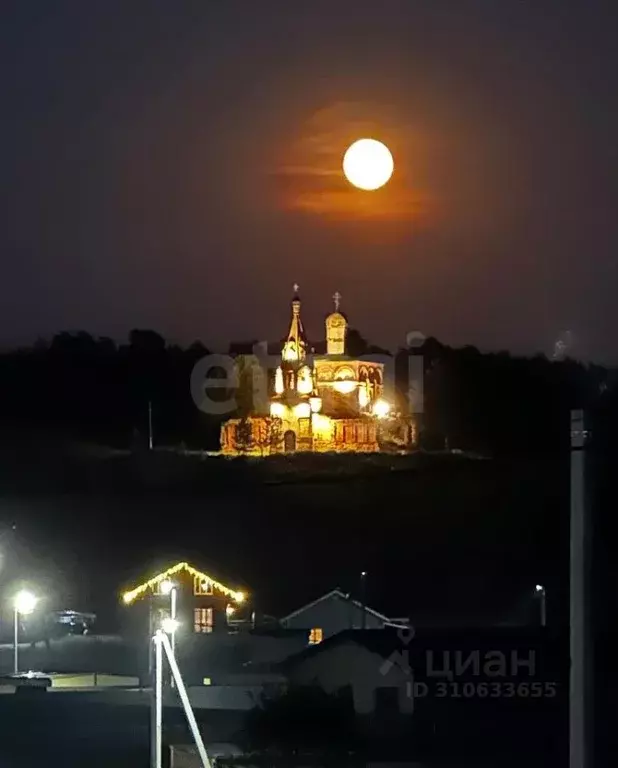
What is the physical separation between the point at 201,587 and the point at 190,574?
125mm

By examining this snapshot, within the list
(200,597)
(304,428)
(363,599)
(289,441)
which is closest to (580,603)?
(363,599)

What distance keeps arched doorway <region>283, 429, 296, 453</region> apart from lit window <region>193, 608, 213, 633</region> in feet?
44.0

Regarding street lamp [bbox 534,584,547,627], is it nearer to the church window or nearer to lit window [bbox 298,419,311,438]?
lit window [bbox 298,419,311,438]

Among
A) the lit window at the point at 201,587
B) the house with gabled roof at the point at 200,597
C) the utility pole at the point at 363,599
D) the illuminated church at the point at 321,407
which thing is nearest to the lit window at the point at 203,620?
the house with gabled roof at the point at 200,597

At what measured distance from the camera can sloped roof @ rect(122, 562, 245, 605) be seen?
28.9 ft

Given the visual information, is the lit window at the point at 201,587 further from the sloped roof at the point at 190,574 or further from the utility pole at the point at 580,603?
the utility pole at the point at 580,603

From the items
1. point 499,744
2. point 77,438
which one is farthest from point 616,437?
point 77,438

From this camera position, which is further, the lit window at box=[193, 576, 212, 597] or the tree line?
the tree line

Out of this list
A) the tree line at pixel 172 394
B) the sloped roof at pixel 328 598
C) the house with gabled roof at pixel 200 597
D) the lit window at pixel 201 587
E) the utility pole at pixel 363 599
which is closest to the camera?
the utility pole at pixel 363 599

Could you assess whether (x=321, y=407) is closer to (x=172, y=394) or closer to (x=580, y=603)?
(x=172, y=394)

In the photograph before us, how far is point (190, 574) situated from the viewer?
29.1 ft

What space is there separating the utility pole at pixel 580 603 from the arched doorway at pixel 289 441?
20.9 m

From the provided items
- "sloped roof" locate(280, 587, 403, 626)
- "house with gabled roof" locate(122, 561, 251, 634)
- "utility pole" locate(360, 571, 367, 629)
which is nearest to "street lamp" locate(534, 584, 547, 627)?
"utility pole" locate(360, 571, 367, 629)

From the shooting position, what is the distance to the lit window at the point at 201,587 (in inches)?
346
